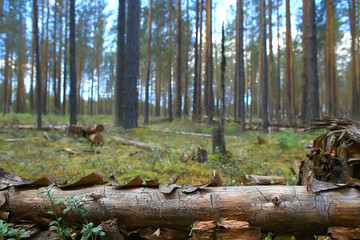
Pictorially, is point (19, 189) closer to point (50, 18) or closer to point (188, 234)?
point (188, 234)

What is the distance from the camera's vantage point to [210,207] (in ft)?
4.62

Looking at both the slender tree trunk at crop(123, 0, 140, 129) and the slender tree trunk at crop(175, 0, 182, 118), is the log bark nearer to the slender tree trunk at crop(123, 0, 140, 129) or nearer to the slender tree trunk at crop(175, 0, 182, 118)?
the slender tree trunk at crop(123, 0, 140, 129)

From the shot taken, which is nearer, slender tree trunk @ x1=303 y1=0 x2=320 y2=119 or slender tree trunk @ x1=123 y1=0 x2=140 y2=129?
slender tree trunk @ x1=303 y1=0 x2=320 y2=119

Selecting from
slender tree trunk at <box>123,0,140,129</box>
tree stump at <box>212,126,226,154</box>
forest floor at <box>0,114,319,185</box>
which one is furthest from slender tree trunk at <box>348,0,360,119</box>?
slender tree trunk at <box>123,0,140,129</box>

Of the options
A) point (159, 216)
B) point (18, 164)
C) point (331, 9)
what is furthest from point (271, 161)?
point (331, 9)

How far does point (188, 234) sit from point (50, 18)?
81.3 ft

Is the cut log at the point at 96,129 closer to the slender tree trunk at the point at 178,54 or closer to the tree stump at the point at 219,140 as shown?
the tree stump at the point at 219,140

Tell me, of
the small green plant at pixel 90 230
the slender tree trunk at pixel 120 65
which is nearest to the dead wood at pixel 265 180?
the small green plant at pixel 90 230

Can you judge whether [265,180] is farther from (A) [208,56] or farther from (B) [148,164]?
(A) [208,56]

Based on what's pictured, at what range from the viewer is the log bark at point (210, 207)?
1.33 metres

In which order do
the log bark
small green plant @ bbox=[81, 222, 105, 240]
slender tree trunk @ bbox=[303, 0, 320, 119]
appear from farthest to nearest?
slender tree trunk @ bbox=[303, 0, 320, 119], the log bark, small green plant @ bbox=[81, 222, 105, 240]

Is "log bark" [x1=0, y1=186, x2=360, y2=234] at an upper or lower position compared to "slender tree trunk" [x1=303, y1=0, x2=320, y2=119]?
lower

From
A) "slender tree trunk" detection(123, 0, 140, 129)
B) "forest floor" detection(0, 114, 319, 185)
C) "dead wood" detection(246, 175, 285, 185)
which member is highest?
"slender tree trunk" detection(123, 0, 140, 129)

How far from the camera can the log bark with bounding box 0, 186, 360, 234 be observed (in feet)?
4.36
